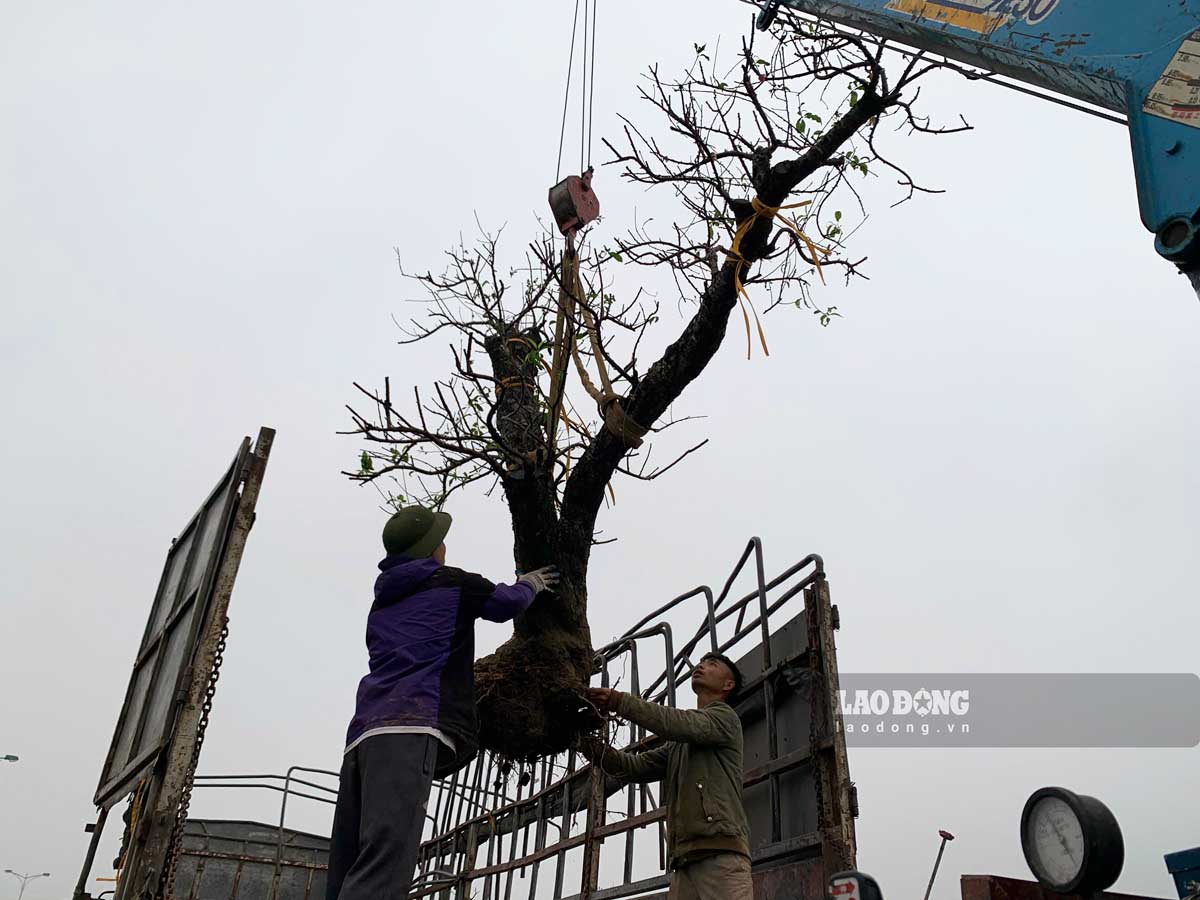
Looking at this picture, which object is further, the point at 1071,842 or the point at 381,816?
the point at 381,816

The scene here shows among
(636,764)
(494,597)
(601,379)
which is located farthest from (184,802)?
(601,379)

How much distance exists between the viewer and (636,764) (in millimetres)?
4398

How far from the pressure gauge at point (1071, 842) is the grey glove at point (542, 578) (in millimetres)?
2327

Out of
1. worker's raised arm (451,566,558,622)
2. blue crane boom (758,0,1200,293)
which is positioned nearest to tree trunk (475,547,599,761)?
worker's raised arm (451,566,558,622)

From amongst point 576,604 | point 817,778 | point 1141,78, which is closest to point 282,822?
point 576,604

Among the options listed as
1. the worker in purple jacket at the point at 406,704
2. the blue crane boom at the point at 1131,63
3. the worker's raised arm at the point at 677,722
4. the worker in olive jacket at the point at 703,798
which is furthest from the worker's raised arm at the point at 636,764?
the blue crane boom at the point at 1131,63

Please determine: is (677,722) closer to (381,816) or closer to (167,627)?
(381,816)

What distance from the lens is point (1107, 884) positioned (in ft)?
10.3

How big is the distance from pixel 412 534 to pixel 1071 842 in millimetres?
2751

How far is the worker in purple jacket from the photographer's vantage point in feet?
11.2

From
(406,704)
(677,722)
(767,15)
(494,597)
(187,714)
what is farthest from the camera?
(767,15)

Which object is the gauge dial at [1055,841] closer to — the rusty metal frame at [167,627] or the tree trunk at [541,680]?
the tree trunk at [541,680]

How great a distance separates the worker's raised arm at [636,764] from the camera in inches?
173

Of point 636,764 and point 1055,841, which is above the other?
point 636,764
